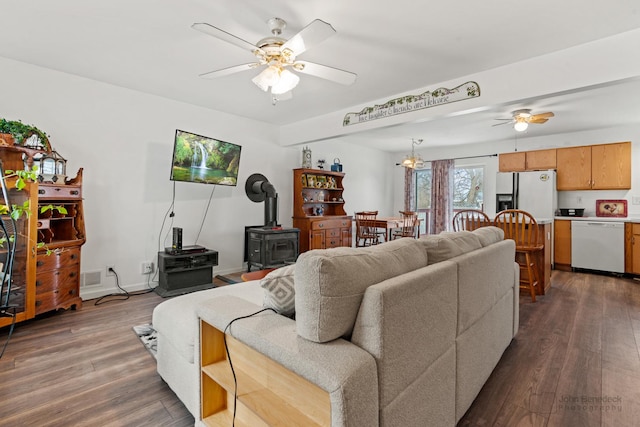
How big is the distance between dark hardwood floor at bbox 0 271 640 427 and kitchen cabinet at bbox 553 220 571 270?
2285 mm

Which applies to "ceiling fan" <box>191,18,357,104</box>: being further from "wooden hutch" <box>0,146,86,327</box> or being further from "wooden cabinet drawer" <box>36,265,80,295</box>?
"wooden cabinet drawer" <box>36,265,80,295</box>

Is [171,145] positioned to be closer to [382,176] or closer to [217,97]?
[217,97]

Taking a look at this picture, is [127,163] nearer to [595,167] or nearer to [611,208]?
[595,167]

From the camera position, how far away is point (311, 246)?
17.3 ft

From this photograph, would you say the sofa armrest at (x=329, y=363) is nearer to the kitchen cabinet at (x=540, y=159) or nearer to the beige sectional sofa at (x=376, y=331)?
the beige sectional sofa at (x=376, y=331)

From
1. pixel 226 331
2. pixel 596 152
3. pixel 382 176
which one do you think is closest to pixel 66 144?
pixel 226 331

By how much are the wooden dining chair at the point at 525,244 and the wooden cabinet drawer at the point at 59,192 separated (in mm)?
4502

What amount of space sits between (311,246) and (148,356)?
3271 mm

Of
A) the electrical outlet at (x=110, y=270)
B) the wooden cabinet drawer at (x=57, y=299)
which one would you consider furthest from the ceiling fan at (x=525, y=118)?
the wooden cabinet drawer at (x=57, y=299)

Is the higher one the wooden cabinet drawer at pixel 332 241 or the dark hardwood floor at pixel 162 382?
the wooden cabinet drawer at pixel 332 241

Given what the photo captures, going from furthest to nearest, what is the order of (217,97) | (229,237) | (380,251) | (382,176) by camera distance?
(382,176), (229,237), (217,97), (380,251)

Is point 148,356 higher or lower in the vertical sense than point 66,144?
lower

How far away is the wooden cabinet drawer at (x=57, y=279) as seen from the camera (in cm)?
274

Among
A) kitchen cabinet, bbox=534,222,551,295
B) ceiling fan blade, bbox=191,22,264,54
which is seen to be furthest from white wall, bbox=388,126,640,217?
ceiling fan blade, bbox=191,22,264,54
